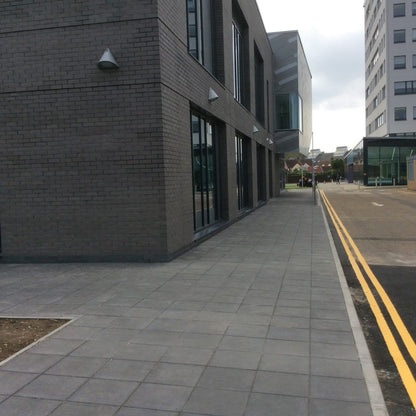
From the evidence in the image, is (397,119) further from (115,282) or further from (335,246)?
(115,282)

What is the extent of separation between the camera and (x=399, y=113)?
210 ft

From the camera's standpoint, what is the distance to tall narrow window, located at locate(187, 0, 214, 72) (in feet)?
39.5

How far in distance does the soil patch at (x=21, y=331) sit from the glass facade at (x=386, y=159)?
52787 millimetres

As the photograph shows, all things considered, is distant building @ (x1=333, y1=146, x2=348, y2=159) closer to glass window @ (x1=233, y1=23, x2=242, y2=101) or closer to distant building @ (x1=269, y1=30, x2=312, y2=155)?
Answer: distant building @ (x1=269, y1=30, x2=312, y2=155)

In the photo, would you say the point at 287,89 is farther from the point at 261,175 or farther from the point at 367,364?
the point at 367,364

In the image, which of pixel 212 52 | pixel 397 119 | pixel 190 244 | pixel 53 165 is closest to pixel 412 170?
pixel 397 119

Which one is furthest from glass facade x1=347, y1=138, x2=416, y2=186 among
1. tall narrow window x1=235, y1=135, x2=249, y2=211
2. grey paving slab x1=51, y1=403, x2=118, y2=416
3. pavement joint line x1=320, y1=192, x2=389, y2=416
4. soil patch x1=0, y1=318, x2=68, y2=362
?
grey paving slab x1=51, y1=403, x2=118, y2=416

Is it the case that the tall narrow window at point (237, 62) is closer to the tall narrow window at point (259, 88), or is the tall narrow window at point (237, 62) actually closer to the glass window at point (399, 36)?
the tall narrow window at point (259, 88)

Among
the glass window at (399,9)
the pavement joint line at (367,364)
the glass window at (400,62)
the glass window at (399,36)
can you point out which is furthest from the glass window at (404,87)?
the pavement joint line at (367,364)

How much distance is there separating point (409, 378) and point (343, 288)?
2875 mm

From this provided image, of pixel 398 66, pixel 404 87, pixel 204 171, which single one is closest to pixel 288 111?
pixel 204 171

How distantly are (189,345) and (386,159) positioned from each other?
54.0m

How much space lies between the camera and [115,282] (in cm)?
698

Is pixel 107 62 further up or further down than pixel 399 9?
further down
